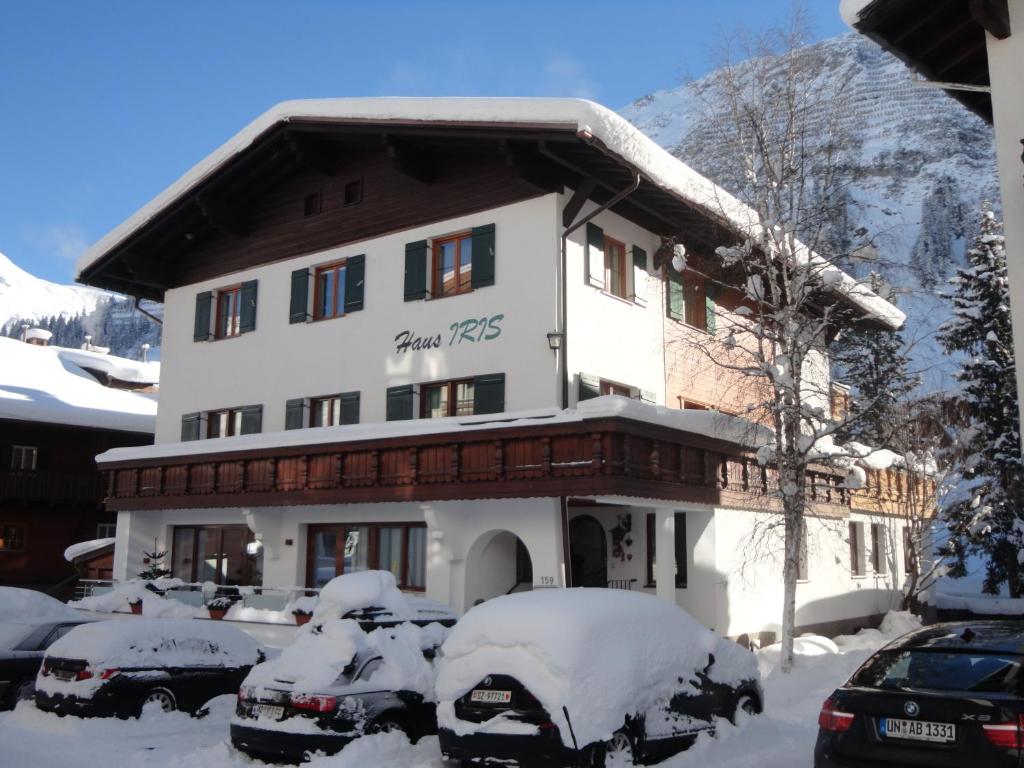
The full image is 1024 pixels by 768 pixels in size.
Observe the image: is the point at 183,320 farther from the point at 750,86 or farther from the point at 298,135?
the point at 750,86

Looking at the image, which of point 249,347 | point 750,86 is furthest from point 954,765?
point 249,347

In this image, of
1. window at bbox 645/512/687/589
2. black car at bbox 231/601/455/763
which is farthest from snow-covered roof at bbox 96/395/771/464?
black car at bbox 231/601/455/763

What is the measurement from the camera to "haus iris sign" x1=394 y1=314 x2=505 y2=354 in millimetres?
19344

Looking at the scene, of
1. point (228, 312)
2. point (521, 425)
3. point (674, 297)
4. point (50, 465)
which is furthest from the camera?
point (50, 465)

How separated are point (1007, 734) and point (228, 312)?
22469 mm

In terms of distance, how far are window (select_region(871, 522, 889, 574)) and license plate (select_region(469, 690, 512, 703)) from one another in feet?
70.8

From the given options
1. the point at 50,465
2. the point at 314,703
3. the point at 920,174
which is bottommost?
the point at 314,703

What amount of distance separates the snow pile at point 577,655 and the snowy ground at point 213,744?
0.75 m

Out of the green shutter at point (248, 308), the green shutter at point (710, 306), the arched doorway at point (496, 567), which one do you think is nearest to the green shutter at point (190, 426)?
the green shutter at point (248, 308)

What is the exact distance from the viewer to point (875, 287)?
54.2 feet

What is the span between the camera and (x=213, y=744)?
10.5 meters

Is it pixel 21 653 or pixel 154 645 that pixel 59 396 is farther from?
pixel 154 645

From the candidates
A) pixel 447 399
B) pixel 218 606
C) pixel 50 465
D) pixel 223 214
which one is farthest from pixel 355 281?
pixel 50 465

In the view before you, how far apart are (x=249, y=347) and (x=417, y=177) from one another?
21.5ft
